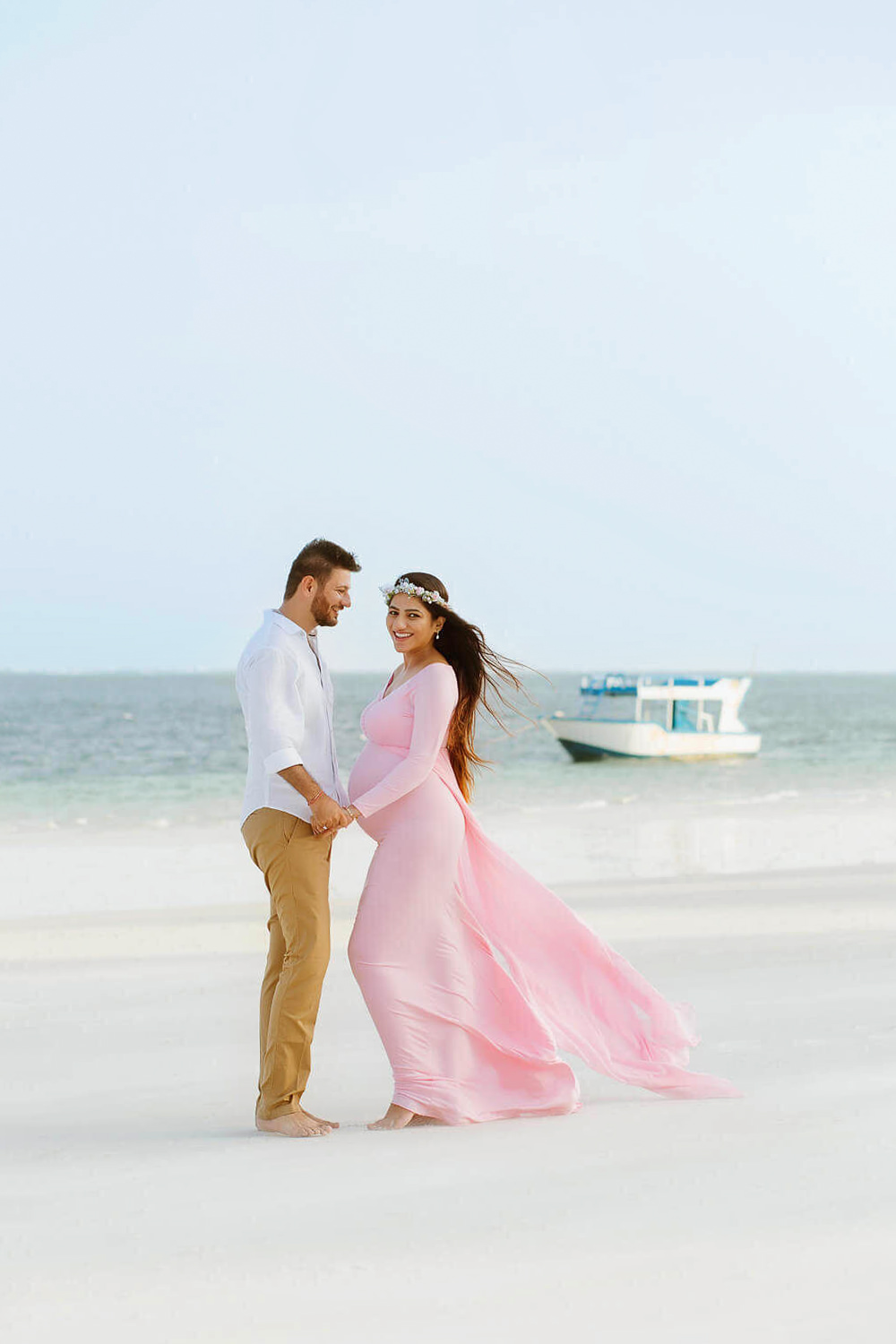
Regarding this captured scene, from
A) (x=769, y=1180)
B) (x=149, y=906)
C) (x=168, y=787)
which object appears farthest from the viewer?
(x=168, y=787)

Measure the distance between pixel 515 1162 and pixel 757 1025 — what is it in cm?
213

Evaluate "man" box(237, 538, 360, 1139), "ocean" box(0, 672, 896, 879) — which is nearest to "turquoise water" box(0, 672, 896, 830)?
"ocean" box(0, 672, 896, 879)

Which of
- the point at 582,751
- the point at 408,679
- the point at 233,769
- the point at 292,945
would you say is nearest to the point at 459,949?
the point at 292,945

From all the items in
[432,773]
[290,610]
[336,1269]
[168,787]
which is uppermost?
[290,610]

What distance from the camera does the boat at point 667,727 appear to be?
37531 mm

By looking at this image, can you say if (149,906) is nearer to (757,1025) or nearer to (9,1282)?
(757,1025)

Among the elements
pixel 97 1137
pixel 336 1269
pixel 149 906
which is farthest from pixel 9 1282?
→ pixel 149 906

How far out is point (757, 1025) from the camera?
555cm

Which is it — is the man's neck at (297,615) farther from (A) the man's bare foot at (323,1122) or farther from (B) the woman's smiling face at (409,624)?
(A) the man's bare foot at (323,1122)

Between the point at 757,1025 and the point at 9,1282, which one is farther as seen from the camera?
the point at 757,1025

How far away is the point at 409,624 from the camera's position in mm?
4410

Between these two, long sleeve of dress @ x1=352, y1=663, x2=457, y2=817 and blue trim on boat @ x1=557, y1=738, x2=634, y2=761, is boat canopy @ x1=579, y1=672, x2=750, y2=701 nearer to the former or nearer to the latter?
blue trim on boat @ x1=557, y1=738, x2=634, y2=761

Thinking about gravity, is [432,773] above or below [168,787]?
Result: above

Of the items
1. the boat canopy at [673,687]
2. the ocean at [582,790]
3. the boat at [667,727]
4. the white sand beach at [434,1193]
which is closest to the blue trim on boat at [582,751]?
the boat at [667,727]
